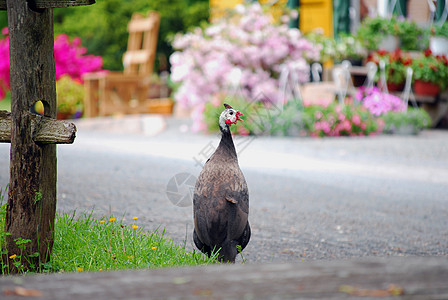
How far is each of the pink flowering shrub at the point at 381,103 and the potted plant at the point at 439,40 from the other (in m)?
1.72

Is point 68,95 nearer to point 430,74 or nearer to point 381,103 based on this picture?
point 381,103

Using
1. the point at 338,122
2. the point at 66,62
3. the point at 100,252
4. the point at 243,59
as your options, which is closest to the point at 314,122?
the point at 338,122

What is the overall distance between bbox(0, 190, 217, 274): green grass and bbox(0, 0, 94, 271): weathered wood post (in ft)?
0.65

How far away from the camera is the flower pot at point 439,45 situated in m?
12.1

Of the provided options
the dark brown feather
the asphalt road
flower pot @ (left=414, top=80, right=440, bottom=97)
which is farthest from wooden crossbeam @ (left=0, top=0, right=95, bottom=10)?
flower pot @ (left=414, top=80, right=440, bottom=97)

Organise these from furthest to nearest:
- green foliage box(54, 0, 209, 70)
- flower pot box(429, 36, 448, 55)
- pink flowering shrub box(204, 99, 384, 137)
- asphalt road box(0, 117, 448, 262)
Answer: green foliage box(54, 0, 209, 70) < flower pot box(429, 36, 448, 55) < pink flowering shrub box(204, 99, 384, 137) < asphalt road box(0, 117, 448, 262)

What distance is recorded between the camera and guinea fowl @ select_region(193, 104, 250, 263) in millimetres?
3133

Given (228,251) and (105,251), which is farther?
(105,251)

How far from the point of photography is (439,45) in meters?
12.2

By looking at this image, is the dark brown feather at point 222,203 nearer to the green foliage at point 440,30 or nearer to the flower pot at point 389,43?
the flower pot at point 389,43

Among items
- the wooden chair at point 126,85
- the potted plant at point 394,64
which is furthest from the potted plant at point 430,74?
the wooden chair at point 126,85

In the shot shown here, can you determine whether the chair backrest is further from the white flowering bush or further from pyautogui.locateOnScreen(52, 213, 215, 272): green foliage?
pyautogui.locateOnScreen(52, 213, 215, 272): green foliage

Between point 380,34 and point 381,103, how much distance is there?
220 cm

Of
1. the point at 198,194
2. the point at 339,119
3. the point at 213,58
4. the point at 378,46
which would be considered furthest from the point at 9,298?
the point at 378,46
